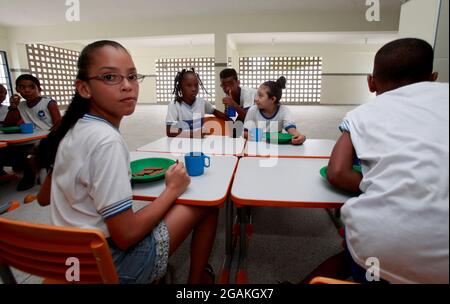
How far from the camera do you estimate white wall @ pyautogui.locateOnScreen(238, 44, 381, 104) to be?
11.1m

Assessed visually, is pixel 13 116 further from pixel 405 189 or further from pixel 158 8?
pixel 158 8

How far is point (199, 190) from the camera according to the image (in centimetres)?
105

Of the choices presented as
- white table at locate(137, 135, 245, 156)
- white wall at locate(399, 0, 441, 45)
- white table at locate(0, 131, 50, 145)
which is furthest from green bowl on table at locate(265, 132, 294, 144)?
white table at locate(0, 131, 50, 145)

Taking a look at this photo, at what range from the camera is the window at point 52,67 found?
8664 millimetres

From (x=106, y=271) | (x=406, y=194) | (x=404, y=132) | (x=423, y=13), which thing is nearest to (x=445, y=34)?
(x=404, y=132)

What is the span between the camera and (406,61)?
806 mm

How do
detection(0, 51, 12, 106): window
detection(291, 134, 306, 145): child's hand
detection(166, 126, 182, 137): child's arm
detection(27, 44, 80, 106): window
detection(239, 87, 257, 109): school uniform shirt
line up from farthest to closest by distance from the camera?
detection(27, 44, 80, 106): window
detection(0, 51, 12, 106): window
detection(239, 87, 257, 109): school uniform shirt
detection(166, 126, 182, 137): child's arm
detection(291, 134, 306, 145): child's hand

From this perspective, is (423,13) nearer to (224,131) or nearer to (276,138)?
(276,138)

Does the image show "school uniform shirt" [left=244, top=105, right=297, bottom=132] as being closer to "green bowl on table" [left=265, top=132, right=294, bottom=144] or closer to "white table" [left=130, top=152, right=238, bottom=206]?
"green bowl on table" [left=265, top=132, right=294, bottom=144]

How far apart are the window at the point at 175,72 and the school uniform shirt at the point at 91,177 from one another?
11.4 meters

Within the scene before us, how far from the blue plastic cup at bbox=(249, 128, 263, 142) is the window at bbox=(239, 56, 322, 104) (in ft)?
33.5

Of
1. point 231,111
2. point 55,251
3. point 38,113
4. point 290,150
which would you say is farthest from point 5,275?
point 38,113

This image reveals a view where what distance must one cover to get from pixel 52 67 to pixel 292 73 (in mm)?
9606
